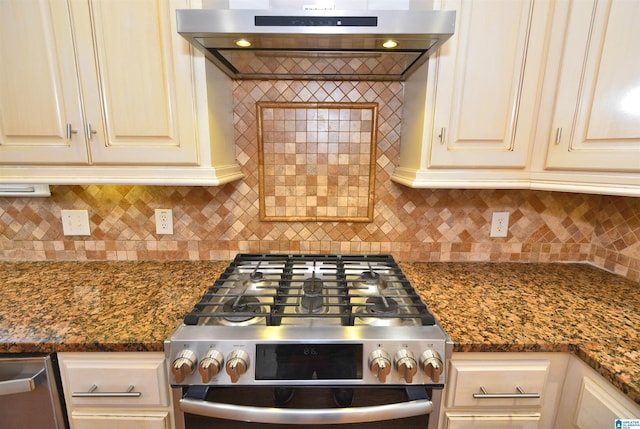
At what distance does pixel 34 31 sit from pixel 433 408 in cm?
175

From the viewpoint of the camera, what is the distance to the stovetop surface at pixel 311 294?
898mm

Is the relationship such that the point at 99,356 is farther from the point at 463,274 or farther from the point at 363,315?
the point at 463,274

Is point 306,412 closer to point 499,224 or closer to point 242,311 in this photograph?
Result: point 242,311

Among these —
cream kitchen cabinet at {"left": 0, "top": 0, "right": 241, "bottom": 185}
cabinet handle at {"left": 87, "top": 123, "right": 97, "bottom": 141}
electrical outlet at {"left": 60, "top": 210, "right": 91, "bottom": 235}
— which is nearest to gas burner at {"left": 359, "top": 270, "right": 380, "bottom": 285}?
cream kitchen cabinet at {"left": 0, "top": 0, "right": 241, "bottom": 185}

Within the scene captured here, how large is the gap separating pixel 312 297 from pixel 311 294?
1cm

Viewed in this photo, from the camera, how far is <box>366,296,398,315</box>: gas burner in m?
0.95

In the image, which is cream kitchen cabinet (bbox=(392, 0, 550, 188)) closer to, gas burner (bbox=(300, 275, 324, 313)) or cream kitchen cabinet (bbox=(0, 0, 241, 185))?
gas burner (bbox=(300, 275, 324, 313))

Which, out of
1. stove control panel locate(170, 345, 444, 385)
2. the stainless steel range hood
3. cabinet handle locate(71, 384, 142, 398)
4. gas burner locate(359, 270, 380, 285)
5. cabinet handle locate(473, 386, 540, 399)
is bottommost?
cabinet handle locate(71, 384, 142, 398)

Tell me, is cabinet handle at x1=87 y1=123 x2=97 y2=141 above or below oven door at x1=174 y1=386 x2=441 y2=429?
above

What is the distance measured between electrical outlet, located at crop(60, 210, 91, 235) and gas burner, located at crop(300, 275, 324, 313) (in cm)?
112

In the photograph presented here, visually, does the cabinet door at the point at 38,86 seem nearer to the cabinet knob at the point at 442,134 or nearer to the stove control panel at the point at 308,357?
the stove control panel at the point at 308,357

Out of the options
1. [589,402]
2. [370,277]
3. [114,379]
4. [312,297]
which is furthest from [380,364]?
[114,379]

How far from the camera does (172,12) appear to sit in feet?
3.26

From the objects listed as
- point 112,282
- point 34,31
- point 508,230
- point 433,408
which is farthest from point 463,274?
point 34,31
